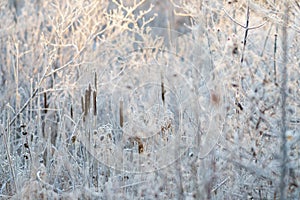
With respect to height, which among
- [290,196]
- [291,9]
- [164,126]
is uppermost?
[291,9]

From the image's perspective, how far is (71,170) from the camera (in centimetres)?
270

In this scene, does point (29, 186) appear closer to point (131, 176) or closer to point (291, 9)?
point (131, 176)

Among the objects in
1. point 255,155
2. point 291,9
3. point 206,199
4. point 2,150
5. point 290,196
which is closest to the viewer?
point 206,199

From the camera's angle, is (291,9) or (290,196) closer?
(290,196)

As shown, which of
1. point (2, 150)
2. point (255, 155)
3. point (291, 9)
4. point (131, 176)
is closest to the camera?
point (255, 155)

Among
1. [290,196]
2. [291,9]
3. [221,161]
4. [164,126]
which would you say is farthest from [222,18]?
[290,196]

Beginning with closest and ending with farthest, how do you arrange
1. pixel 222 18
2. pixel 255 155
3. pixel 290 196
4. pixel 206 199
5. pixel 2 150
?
1. pixel 206 199
2. pixel 290 196
3. pixel 255 155
4. pixel 2 150
5. pixel 222 18

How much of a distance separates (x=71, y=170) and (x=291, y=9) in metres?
1.39

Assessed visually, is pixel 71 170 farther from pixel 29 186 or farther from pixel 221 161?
pixel 221 161

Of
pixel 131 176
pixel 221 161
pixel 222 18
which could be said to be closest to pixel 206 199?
pixel 221 161

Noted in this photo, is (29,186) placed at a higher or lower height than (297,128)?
lower

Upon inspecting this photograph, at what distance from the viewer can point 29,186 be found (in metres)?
2.54

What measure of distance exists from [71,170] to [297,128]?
1.10 m

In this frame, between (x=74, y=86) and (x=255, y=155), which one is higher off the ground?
(x=74, y=86)
